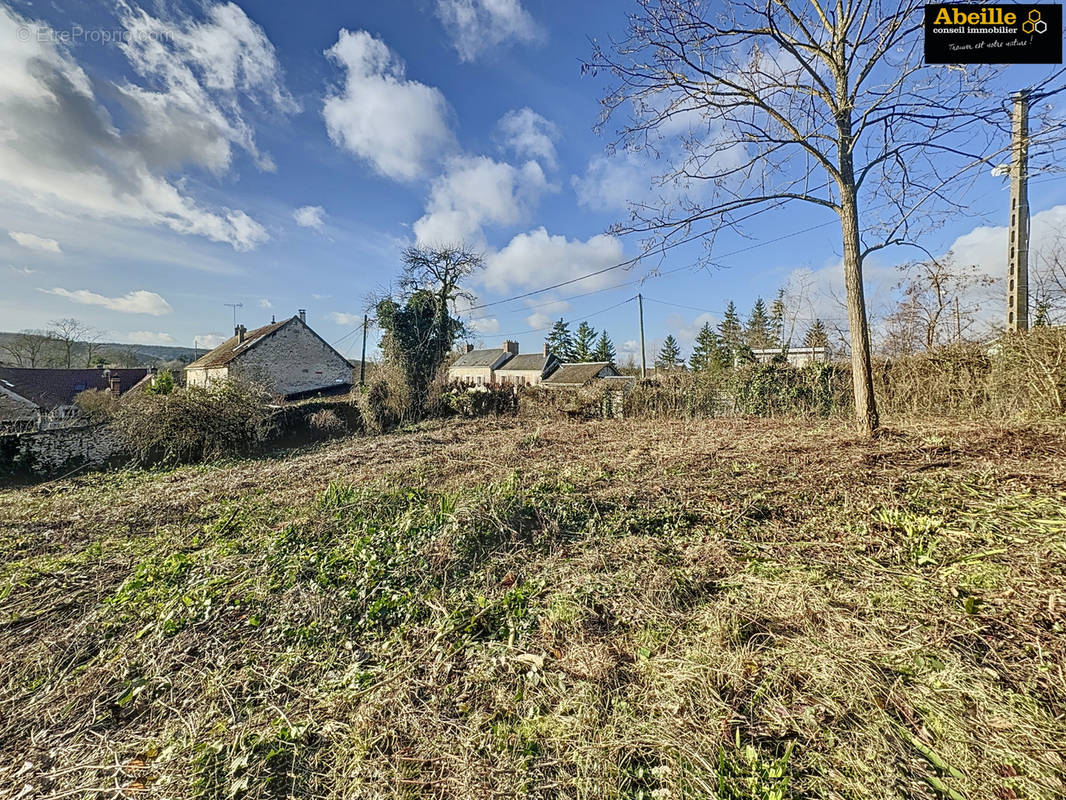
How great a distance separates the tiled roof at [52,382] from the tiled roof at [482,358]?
2518 cm

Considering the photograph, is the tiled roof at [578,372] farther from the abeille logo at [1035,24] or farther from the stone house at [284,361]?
the abeille logo at [1035,24]

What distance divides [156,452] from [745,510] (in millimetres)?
11999

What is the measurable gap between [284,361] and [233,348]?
130 inches

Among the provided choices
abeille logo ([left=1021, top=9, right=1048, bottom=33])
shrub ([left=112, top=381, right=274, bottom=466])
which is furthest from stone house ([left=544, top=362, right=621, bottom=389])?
abeille logo ([left=1021, top=9, right=1048, bottom=33])

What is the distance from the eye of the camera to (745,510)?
3.80 meters

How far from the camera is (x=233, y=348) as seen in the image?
2139 cm

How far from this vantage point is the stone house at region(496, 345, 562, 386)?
3712cm

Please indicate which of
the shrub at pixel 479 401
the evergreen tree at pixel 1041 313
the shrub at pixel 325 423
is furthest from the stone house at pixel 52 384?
the evergreen tree at pixel 1041 313

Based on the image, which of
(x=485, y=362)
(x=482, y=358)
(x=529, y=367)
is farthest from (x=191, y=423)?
(x=482, y=358)

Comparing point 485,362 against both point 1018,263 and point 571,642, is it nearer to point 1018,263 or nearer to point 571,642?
point 1018,263

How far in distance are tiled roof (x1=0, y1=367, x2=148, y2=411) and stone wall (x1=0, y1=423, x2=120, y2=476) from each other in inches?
687

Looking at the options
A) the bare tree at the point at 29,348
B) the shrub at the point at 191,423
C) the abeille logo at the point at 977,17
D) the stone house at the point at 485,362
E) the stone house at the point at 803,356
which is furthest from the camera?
the stone house at the point at 485,362

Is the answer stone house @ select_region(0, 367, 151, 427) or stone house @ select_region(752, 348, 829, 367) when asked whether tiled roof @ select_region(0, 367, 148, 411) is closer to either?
stone house @ select_region(0, 367, 151, 427)

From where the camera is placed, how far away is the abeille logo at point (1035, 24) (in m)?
4.53
